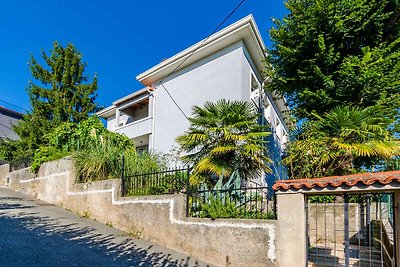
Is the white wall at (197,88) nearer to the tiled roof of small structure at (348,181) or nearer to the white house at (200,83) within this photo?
the white house at (200,83)


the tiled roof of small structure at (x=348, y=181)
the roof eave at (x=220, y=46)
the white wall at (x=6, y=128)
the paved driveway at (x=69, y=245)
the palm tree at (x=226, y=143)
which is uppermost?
the roof eave at (x=220, y=46)

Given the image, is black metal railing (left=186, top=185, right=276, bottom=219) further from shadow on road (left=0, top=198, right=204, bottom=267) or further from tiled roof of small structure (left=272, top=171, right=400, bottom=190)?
shadow on road (left=0, top=198, right=204, bottom=267)

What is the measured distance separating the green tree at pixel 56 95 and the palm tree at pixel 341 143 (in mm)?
14932

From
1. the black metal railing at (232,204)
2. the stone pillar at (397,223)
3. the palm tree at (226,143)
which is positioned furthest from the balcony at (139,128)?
the stone pillar at (397,223)

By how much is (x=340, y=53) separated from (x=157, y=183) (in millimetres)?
7857

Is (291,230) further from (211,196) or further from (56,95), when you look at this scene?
(56,95)

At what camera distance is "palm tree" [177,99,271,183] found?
8.43 metres

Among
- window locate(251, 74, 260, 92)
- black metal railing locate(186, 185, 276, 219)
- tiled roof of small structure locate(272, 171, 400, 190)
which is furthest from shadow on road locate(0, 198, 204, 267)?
window locate(251, 74, 260, 92)

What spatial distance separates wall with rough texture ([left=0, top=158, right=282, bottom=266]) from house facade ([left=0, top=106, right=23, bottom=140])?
748 inches

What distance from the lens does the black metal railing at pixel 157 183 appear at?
25.8ft

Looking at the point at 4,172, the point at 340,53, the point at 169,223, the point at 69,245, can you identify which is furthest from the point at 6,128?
the point at 340,53

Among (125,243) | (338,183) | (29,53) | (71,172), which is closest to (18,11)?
(29,53)

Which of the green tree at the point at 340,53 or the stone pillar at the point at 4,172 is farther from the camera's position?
the stone pillar at the point at 4,172

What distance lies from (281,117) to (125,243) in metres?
15.7
